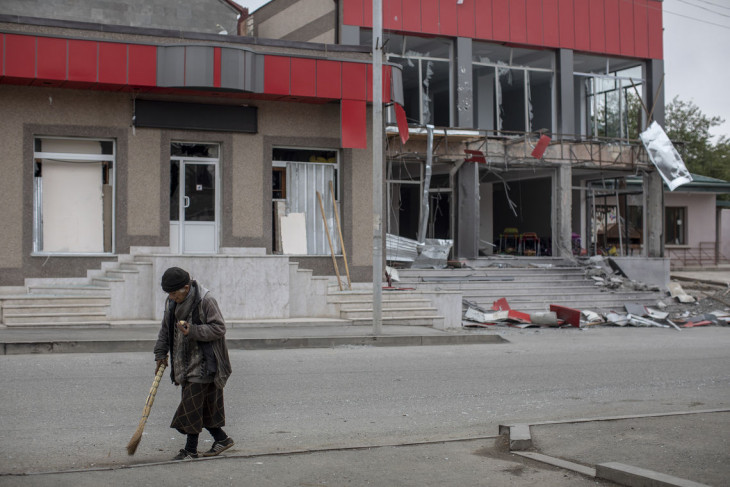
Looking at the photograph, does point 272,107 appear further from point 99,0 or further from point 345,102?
point 99,0

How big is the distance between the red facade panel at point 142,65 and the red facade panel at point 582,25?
16813mm

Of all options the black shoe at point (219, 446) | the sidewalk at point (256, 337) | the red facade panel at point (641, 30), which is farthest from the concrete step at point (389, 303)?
the red facade panel at point (641, 30)

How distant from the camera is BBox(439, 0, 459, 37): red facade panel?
27.0 metres

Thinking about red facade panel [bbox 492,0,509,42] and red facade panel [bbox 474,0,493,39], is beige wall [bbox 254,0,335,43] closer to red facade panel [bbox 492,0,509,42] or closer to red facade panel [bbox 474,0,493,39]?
red facade panel [bbox 474,0,493,39]

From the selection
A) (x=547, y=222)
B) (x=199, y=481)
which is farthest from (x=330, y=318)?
(x=547, y=222)

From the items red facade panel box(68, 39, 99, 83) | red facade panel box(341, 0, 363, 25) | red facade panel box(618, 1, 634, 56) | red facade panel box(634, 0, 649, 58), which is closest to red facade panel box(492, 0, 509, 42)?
red facade panel box(618, 1, 634, 56)

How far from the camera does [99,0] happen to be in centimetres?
2623

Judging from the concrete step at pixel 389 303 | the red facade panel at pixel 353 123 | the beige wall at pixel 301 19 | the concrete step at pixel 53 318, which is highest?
the beige wall at pixel 301 19

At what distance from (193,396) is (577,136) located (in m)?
23.9

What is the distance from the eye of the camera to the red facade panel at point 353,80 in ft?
62.6

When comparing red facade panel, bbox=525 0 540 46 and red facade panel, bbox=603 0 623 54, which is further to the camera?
red facade panel, bbox=603 0 623 54

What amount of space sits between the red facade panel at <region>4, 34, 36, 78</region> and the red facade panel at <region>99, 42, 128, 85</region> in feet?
4.29

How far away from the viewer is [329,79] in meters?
18.9

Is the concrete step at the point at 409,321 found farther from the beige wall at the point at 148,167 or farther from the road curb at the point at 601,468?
the road curb at the point at 601,468
